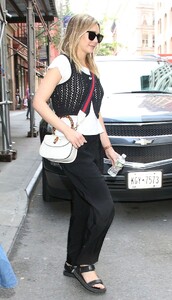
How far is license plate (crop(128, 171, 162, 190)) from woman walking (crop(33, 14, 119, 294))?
1.16m

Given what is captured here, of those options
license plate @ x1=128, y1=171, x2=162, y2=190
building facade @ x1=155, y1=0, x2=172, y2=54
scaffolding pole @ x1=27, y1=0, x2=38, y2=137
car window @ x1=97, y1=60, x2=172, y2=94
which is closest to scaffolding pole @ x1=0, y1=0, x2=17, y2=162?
car window @ x1=97, y1=60, x2=172, y2=94

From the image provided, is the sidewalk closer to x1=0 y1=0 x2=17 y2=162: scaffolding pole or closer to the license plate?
→ x1=0 y1=0 x2=17 y2=162: scaffolding pole

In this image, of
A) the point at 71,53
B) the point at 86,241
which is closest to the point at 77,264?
the point at 86,241

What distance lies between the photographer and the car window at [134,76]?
5590 mm

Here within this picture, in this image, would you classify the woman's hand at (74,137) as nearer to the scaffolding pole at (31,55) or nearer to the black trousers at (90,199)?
the black trousers at (90,199)

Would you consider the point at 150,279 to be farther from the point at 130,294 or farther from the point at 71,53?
the point at 71,53

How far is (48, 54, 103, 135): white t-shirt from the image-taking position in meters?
2.72

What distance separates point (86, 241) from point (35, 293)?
0.54m

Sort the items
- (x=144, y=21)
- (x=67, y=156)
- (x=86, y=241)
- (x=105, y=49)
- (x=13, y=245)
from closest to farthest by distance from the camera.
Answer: (x=67, y=156) < (x=86, y=241) < (x=13, y=245) < (x=105, y=49) < (x=144, y=21)

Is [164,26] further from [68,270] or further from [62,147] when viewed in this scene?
[62,147]

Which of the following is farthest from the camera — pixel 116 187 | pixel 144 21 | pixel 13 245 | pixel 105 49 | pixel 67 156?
pixel 144 21

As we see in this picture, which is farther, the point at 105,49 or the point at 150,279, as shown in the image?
the point at 105,49

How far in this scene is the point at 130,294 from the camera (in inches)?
118

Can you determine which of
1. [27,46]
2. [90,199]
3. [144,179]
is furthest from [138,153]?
[27,46]
